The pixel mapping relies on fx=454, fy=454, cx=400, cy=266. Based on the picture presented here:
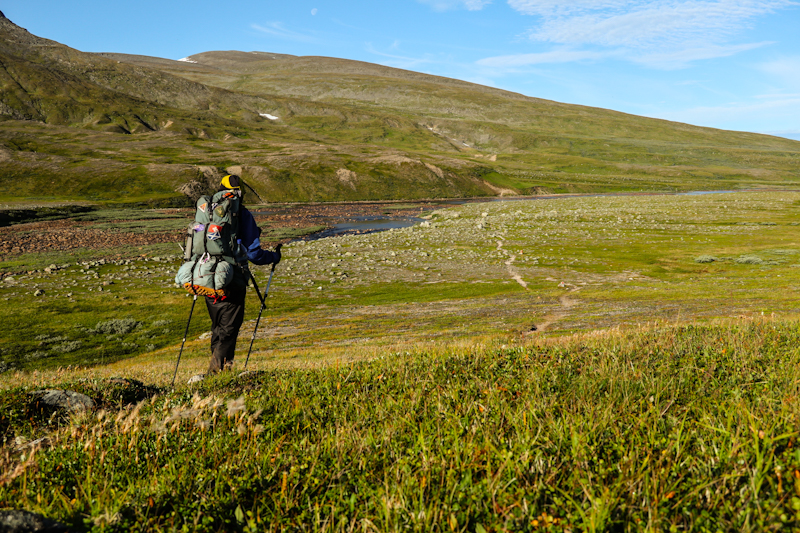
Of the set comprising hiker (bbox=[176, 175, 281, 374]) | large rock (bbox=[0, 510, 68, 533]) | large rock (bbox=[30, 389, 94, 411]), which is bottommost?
large rock (bbox=[30, 389, 94, 411])

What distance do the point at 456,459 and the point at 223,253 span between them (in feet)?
25.8

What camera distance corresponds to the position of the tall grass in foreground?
3.21 m

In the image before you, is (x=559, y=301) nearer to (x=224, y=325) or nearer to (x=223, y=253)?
(x=224, y=325)

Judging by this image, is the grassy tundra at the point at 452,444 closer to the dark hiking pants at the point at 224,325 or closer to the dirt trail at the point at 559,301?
the dark hiking pants at the point at 224,325

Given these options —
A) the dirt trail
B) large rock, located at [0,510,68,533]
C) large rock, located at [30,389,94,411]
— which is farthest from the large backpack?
the dirt trail

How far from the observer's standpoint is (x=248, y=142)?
626ft

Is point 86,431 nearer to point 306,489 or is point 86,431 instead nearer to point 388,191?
point 306,489

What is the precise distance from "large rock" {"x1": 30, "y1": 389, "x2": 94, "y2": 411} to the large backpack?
3614mm

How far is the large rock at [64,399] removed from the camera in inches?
252

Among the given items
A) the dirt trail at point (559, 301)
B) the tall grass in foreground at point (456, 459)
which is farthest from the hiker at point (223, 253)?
the dirt trail at point (559, 301)

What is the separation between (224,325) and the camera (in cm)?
1094

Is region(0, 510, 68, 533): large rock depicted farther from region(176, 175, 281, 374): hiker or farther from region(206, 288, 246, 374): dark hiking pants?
region(206, 288, 246, 374): dark hiking pants

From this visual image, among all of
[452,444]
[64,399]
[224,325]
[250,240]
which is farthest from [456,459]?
[224,325]

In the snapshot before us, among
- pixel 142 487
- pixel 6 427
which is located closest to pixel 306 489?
pixel 142 487
